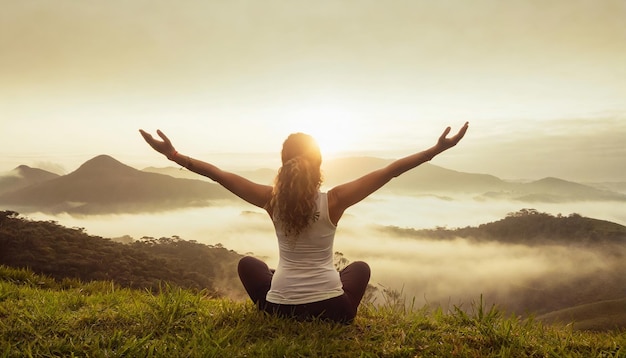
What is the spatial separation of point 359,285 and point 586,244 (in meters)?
194

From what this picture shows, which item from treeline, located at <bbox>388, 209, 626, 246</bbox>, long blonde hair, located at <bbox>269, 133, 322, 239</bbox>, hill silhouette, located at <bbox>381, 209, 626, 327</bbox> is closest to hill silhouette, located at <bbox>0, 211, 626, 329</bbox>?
hill silhouette, located at <bbox>381, 209, 626, 327</bbox>

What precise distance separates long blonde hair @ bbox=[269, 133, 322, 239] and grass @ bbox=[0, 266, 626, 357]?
44.1 inches

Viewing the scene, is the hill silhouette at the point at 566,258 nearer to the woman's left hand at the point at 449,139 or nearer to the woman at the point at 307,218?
the woman's left hand at the point at 449,139

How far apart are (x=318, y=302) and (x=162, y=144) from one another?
8.42 ft

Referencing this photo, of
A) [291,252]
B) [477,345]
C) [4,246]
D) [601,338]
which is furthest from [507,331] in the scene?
[4,246]

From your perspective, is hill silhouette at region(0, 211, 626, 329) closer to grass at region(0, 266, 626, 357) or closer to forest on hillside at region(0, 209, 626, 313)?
forest on hillside at region(0, 209, 626, 313)

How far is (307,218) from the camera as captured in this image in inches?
201

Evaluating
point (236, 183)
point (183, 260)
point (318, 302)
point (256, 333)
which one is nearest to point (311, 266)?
point (318, 302)

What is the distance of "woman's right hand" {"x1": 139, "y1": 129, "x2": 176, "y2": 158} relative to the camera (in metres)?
5.77

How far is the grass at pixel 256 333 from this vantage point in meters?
4.65

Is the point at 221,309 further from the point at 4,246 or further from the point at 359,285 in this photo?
the point at 4,246

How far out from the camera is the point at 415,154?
17.5 feet

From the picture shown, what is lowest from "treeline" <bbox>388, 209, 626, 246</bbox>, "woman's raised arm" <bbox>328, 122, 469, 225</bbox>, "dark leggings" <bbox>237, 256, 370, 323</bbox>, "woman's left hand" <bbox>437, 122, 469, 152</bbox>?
"treeline" <bbox>388, 209, 626, 246</bbox>

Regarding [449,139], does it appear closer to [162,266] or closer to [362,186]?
[362,186]
